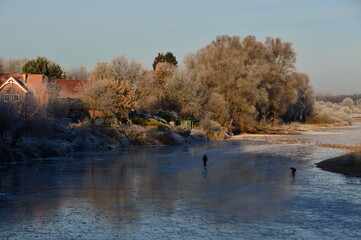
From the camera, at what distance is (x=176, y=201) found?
72.4 ft

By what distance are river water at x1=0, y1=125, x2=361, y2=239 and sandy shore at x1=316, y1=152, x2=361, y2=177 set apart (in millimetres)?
998

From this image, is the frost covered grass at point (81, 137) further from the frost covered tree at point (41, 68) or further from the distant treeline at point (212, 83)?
the frost covered tree at point (41, 68)

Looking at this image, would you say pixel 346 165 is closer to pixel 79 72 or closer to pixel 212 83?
pixel 212 83

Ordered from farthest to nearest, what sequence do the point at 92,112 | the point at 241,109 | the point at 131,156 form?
the point at 241,109 → the point at 92,112 → the point at 131,156

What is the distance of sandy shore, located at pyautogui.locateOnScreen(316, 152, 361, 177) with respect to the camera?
31.0 metres

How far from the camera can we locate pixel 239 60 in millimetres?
80438

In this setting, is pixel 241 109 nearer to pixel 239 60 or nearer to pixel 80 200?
pixel 239 60

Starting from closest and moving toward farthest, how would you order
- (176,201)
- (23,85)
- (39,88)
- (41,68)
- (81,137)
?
(176,201) → (81,137) → (39,88) → (23,85) → (41,68)

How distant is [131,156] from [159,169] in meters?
9.21

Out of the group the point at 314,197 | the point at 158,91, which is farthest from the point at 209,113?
the point at 314,197

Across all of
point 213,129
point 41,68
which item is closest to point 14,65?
point 41,68

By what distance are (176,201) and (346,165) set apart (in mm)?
15631

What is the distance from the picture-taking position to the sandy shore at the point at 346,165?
1219 inches

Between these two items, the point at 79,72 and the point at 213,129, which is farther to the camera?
the point at 79,72
